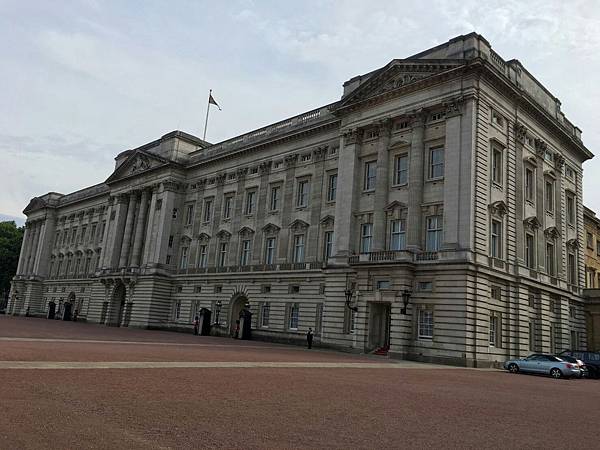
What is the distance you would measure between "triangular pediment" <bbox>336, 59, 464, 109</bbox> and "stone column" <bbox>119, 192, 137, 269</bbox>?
1449 inches

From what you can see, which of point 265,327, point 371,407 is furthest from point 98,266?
point 371,407

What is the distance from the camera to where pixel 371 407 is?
43.3 ft

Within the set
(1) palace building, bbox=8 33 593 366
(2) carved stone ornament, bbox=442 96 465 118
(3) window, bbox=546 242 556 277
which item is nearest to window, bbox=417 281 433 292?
(1) palace building, bbox=8 33 593 366

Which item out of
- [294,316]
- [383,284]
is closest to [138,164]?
[294,316]

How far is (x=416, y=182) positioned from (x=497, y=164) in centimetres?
641

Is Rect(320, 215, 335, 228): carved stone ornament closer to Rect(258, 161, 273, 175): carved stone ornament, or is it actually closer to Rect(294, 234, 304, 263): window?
Rect(294, 234, 304, 263): window

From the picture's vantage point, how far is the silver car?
98.8 feet

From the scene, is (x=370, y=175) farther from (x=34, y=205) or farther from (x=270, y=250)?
(x=34, y=205)

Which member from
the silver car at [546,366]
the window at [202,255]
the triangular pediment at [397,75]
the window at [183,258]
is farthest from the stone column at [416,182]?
the window at [183,258]

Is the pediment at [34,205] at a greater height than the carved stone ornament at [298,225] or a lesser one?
greater

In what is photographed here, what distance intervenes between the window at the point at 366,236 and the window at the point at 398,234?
2026 mm

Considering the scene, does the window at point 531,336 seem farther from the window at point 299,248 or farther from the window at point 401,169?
the window at point 299,248

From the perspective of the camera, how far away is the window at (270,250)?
53706mm

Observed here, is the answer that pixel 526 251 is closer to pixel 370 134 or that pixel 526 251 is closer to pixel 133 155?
pixel 370 134
